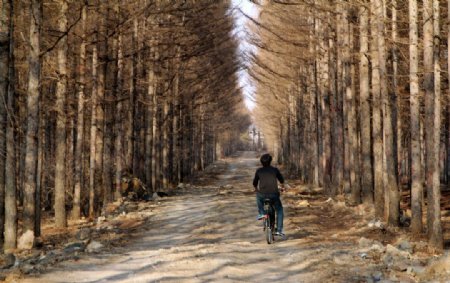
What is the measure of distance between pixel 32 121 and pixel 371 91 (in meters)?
14.8

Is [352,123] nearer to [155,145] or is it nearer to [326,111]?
[326,111]

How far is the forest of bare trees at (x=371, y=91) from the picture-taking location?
1035 centimetres

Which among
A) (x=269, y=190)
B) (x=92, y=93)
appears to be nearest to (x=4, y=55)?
(x=269, y=190)

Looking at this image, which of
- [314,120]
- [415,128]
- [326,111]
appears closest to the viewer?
[415,128]

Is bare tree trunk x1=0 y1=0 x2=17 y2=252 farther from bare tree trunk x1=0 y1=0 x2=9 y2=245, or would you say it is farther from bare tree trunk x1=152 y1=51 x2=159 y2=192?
bare tree trunk x1=152 y1=51 x2=159 y2=192

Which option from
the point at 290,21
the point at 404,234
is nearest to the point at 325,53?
the point at 290,21

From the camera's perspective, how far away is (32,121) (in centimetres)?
1145

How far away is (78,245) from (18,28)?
9.18 metres

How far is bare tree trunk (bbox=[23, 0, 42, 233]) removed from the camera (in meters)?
11.4

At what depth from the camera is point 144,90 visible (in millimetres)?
28250

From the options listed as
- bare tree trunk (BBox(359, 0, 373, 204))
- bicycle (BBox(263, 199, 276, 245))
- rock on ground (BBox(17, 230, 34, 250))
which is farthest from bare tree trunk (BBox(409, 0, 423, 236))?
rock on ground (BBox(17, 230, 34, 250))

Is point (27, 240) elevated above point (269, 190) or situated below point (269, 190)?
below

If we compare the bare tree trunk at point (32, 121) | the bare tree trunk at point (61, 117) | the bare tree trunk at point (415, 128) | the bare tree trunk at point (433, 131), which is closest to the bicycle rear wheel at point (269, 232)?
the bare tree trunk at point (433, 131)

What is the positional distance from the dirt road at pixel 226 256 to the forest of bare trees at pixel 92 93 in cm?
332
